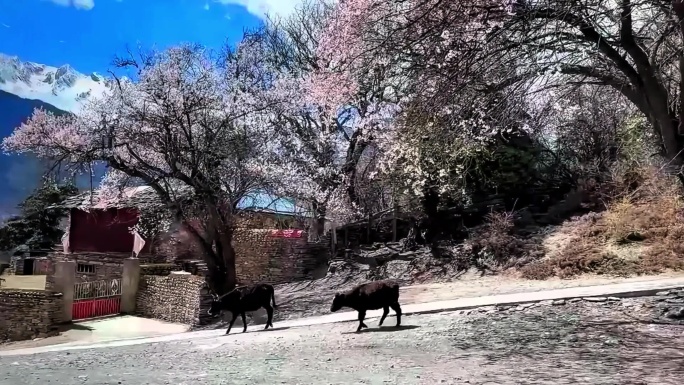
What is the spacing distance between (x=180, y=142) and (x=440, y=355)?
13795mm

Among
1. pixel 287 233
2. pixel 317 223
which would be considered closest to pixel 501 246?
pixel 317 223

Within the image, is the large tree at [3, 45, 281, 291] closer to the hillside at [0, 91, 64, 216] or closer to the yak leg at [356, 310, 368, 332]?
the yak leg at [356, 310, 368, 332]

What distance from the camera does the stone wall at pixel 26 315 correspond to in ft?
66.2

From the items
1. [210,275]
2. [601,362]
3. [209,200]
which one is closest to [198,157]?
[209,200]

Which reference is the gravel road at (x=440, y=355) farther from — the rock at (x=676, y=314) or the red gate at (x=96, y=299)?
the red gate at (x=96, y=299)

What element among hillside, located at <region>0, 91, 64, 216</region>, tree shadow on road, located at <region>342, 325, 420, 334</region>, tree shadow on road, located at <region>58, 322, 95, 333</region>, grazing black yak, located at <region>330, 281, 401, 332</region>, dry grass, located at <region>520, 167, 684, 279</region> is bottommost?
tree shadow on road, located at <region>58, 322, 95, 333</region>

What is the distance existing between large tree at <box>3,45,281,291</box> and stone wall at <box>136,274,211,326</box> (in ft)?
3.00

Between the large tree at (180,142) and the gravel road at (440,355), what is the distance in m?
8.49

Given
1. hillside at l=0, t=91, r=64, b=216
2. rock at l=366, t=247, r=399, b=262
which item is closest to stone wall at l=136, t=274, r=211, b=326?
rock at l=366, t=247, r=399, b=262

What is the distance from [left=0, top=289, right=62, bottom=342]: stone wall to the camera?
20.2 m

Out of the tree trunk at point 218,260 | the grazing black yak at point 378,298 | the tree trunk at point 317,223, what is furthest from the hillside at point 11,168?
the grazing black yak at point 378,298

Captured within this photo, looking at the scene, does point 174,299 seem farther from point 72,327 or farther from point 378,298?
point 378,298

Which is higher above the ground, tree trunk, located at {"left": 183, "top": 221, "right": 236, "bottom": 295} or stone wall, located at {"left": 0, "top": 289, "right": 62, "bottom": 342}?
tree trunk, located at {"left": 183, "top": 221, "right": 236, "bottom": 295}

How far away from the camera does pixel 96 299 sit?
22594mm
